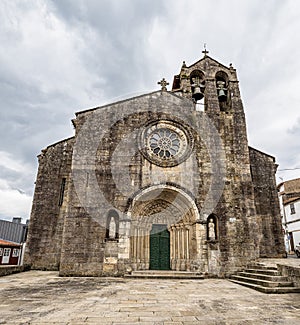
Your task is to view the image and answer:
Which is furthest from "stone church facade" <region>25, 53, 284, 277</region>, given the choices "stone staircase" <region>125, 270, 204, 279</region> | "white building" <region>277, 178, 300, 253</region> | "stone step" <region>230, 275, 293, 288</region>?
"white building" <region>277, 178, 300, 253</region>

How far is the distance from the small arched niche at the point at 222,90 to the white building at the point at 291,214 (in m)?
14.3

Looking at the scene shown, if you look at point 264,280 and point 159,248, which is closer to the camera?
point 264,280

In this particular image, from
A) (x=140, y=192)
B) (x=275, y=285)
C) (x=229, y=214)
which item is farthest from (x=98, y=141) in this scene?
Answer: (x=275, y=285)

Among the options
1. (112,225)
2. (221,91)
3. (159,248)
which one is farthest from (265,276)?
(221,91)

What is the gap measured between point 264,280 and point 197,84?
891 centimetres

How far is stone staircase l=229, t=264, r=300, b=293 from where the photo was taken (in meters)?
6.21

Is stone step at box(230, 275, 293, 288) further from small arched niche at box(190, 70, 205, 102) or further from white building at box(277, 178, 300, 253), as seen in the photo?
white building at box(277, 178, 300, 253)

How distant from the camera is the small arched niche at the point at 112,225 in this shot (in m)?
9.38

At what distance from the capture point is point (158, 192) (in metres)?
10.2

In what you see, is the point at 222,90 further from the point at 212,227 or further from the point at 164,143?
the point at 212,227

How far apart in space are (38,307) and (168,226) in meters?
6.97

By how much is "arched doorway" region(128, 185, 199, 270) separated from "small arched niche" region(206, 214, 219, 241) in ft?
1.68

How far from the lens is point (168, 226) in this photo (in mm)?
10750

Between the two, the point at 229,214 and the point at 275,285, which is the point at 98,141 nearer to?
the point at 229,214
